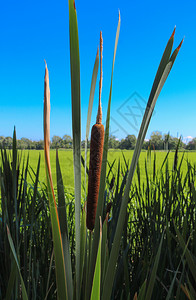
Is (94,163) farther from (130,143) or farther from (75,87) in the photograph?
(130,143)

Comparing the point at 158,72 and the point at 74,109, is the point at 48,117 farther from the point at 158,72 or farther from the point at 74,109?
the point at 158,72

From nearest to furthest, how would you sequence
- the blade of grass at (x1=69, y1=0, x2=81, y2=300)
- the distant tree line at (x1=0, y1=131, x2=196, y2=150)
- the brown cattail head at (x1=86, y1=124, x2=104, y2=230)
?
1. the blade of grass at (x1=69, y1=0, x2=81, y2=300)
2. the brown cattail head at (x1=86, y1=124, x2=104, y2=230)
3. the distant tree line at (x1=0, y1=131, x2=196, y2=150)

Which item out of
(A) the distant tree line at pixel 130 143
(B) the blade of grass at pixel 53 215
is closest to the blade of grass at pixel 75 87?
(B) the blade of grass at pixel 53 215

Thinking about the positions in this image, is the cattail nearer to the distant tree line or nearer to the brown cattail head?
the brown cattail head

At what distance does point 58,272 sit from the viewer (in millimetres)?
317

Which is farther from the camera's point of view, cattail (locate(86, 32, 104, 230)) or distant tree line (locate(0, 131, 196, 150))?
distant tree line (locate(0, 131, 196, 150))

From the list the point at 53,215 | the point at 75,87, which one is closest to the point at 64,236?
the point at 53,215

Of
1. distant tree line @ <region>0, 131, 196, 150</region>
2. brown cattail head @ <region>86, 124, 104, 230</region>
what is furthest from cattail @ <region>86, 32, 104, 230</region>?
distant tree line @ <region>0, 131, 196, 150</region>

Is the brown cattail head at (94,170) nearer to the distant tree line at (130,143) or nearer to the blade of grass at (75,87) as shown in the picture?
the blade of grass at (75,87)

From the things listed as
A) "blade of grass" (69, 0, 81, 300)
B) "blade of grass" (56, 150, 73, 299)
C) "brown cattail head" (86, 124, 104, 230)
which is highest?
"blade of grass" (69, 0, 81, 300)

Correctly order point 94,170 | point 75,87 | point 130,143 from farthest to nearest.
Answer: point 130,143, point 94,170, point 75,87

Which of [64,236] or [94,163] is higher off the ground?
[94,163]

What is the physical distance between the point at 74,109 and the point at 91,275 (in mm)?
241

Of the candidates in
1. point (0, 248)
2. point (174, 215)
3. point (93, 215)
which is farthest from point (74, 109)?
point (174, 215)
